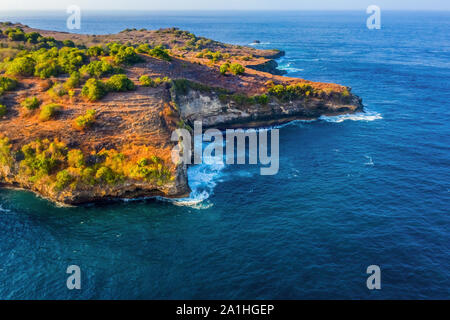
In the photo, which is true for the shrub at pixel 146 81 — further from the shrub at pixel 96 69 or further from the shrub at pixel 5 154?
the shrub at pixel 5 154

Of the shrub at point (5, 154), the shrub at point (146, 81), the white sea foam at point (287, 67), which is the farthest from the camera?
the white sea foam at point (287, 67)

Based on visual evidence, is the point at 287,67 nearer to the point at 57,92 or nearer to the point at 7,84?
the point at 57,92

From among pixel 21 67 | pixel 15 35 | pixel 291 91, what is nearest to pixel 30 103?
pixel 21 67

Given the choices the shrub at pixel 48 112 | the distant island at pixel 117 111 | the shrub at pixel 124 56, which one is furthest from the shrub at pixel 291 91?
the shrub at pixel 48 112

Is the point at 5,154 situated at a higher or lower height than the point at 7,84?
lower

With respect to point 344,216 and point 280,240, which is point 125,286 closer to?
point 280,240

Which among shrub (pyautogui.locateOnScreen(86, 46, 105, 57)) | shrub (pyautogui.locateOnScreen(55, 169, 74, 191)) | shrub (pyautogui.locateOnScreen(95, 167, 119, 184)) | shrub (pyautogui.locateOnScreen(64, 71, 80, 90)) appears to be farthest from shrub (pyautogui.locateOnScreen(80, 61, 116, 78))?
shrub (pyautogui.locateOnScreen(95, 167, 119, 184))
